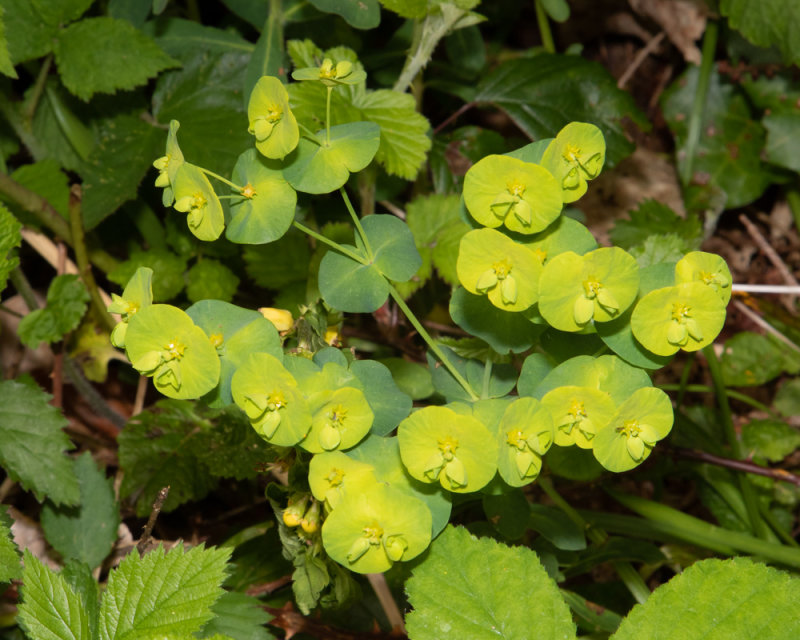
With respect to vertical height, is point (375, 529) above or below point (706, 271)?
below

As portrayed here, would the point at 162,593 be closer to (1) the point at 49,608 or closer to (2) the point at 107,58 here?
(1) the point at 49,608

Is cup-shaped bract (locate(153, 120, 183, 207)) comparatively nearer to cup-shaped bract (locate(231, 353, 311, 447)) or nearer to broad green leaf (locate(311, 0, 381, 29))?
cup-shaped bract (locate(231, 353, 311, 447))

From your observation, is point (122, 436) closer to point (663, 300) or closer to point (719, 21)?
point (663, 300)

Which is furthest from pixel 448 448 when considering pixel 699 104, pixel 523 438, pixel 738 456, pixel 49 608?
pixel 699 104

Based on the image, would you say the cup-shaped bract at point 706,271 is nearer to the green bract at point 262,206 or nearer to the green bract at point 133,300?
the green bract at point 262,206

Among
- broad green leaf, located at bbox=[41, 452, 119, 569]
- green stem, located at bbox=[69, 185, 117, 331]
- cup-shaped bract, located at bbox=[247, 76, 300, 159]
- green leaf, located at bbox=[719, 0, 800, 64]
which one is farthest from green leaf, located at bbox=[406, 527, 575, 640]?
green leaf, located at bbox=[719, 0, 800, 64]
